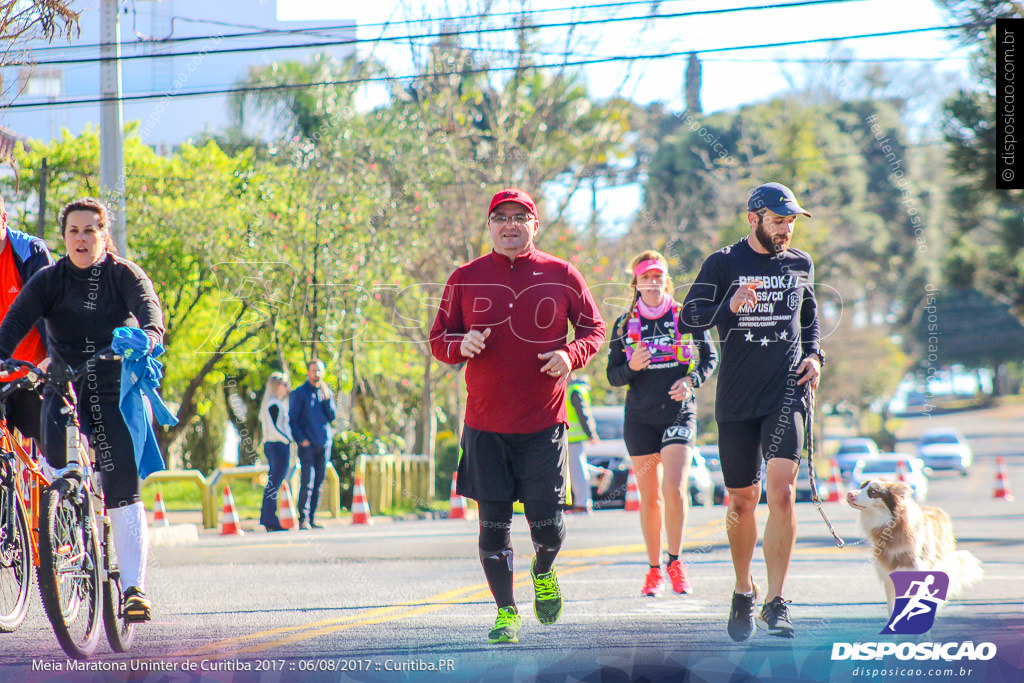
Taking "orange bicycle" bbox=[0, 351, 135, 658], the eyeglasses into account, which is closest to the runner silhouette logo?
the eyeglasses

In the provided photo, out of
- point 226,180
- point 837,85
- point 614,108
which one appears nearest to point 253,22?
point 226,180

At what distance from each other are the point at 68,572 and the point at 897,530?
3663 mm

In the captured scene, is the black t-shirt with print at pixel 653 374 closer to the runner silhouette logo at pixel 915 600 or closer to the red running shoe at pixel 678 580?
the red running shoe at pixel 678 580

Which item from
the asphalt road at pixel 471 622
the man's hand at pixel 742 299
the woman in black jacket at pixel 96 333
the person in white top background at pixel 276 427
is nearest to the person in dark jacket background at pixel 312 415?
the person in white top background at pixel 276 427

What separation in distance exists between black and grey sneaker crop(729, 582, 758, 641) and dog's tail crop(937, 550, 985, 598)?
1.18 meters

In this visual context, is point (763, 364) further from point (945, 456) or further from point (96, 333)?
point (945, 456)

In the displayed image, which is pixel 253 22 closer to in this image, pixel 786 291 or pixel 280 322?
pixel 280 322

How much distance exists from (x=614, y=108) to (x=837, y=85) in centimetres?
3219

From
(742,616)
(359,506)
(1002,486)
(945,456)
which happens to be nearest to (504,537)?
(742,616)

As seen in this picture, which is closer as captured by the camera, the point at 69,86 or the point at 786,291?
the point at 786,291

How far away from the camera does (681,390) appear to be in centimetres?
723

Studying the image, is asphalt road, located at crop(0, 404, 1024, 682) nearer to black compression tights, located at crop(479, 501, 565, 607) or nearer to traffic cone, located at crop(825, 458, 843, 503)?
black compression tights, located at crop(479, 501, 565, 607)

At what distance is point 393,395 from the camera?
2466 centimetres

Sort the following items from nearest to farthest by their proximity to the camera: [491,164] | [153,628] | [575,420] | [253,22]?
1. [153,628]
2. [575,420]
3. [253,22]
4. [491,164]
